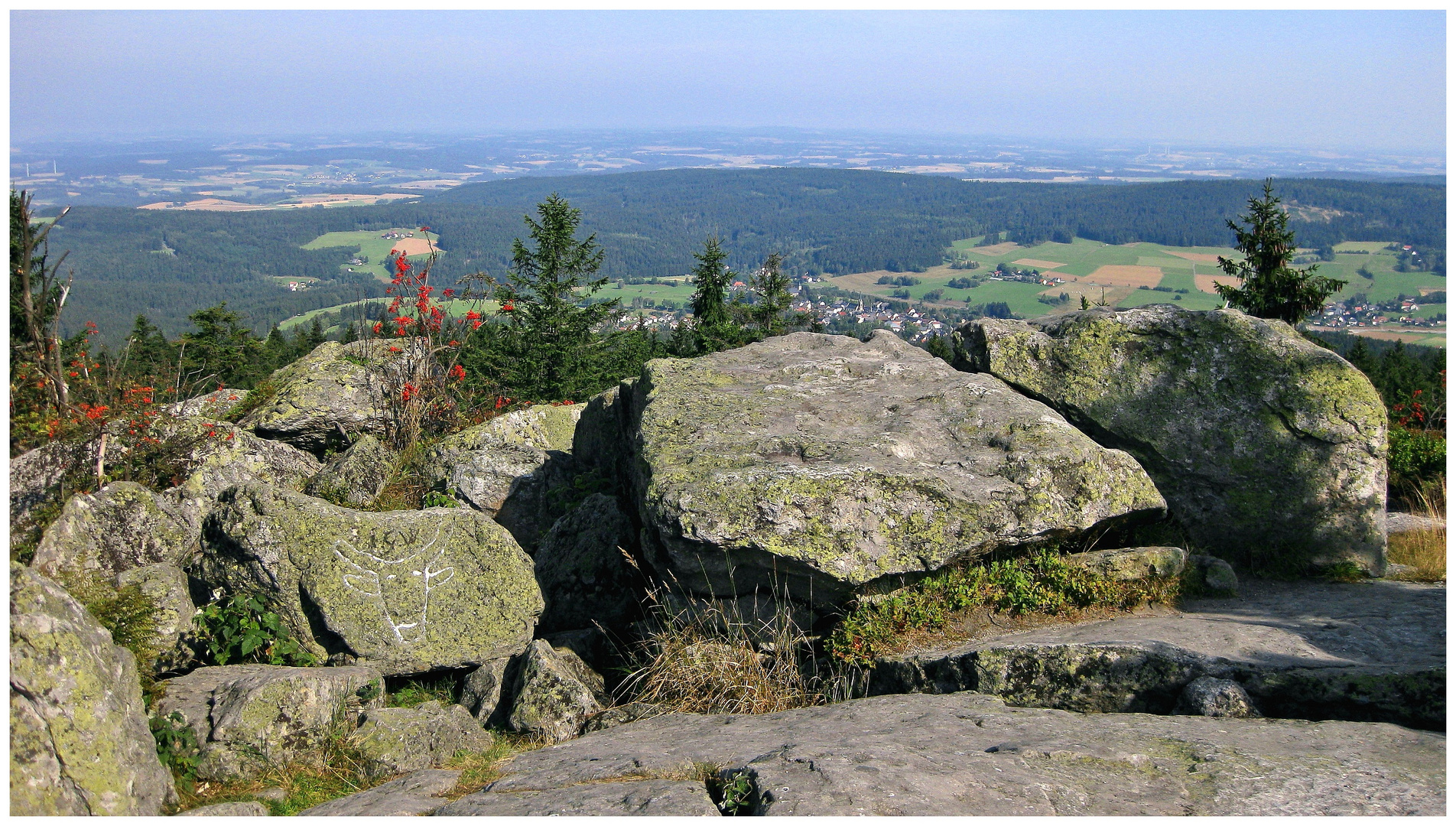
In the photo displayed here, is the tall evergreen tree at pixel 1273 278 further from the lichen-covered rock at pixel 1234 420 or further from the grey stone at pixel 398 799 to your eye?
the grey stone at pixel 398 799

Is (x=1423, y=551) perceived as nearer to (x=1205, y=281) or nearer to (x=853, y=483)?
(x=853, y=483)

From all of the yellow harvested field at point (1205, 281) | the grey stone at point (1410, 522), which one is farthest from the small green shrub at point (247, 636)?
the yellow harvested field at point (1205, 281)

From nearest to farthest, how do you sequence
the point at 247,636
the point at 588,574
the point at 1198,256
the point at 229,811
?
the point at 229,811 → the point at 247,636 → the point at 588,574 → the point at 1198,256

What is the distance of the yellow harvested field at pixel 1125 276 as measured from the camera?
97.4 metres

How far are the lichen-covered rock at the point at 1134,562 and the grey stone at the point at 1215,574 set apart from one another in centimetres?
28

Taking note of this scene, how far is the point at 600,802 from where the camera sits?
13.8ft

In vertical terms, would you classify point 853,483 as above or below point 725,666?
above

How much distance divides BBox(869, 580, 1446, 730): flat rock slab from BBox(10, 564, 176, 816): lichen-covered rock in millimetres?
4989

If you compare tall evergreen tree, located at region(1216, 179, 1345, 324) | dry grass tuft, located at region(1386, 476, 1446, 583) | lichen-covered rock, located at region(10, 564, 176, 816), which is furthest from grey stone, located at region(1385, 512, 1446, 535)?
tall evergreen tree, located at region(1216, 179, 1345, 324)

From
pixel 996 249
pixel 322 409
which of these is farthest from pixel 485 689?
pixel 996 249

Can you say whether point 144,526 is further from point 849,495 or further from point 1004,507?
point 1004,507

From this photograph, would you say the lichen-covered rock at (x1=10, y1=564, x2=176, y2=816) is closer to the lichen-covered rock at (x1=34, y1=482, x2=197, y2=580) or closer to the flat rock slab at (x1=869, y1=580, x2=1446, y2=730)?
the lichen-covered rock at (x1=34, y1=482, x2=197, y2=580)

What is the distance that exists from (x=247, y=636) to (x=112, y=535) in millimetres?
2417

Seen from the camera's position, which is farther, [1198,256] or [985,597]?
[1198,256]
